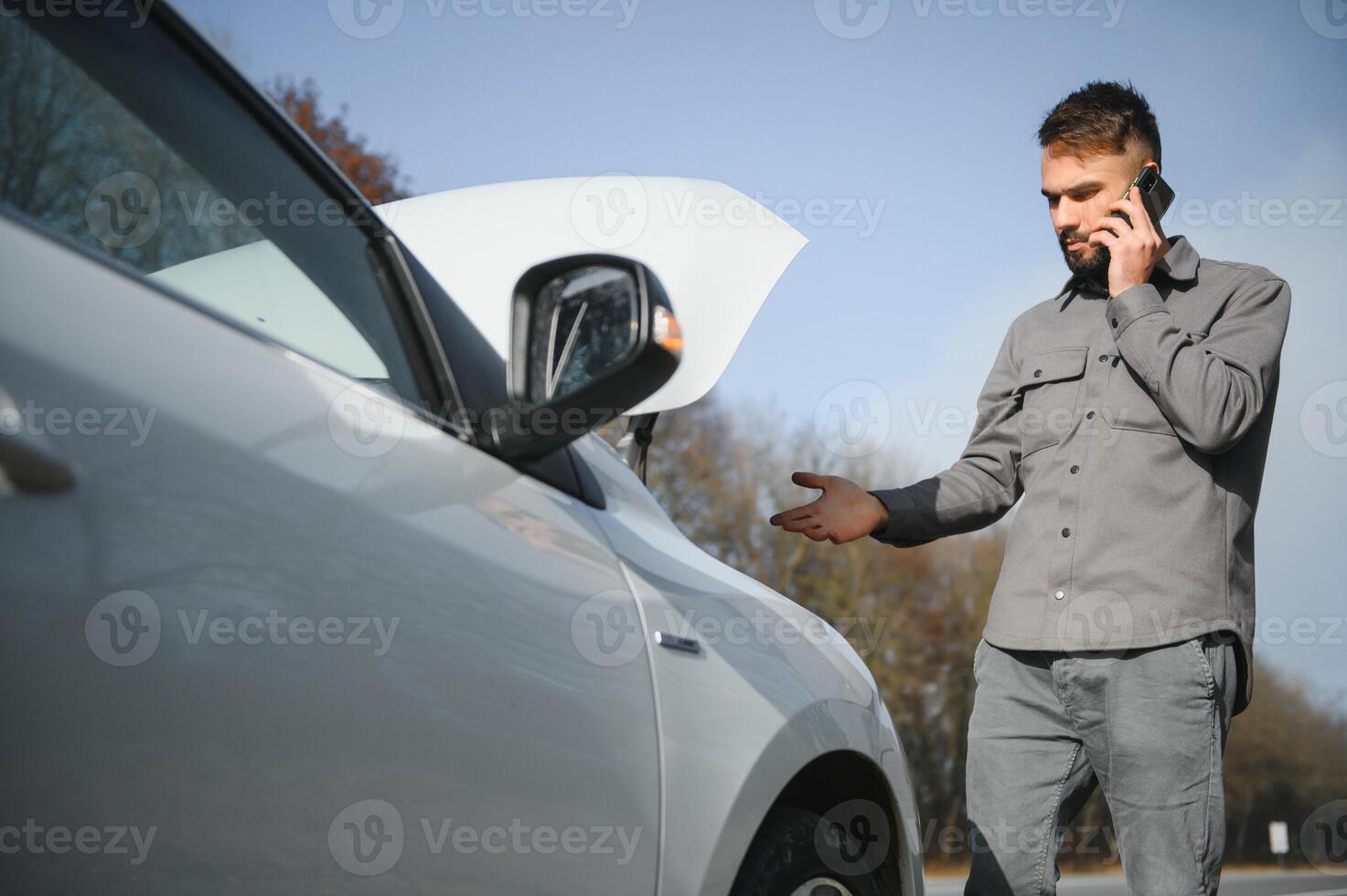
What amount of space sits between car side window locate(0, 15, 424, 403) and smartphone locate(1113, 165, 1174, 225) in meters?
1.83

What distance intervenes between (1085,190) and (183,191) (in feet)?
6.79

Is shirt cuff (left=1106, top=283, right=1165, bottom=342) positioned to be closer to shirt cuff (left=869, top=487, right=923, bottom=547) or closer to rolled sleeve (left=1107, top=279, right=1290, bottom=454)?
rolled sleeve (left=1107, top=279, right=1290, bottom=454)

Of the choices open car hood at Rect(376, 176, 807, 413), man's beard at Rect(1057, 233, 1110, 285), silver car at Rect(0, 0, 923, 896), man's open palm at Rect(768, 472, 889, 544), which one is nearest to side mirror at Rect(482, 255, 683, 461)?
silver car at Rect(0, 0, 923, 896)

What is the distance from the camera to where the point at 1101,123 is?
2717 mm

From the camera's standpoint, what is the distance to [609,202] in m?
2.36

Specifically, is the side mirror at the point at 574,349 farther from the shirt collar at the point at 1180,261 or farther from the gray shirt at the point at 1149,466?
the shirt collar at the point at 1180,261

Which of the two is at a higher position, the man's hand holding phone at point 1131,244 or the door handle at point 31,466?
the man's hand holding phone at point 1131,244

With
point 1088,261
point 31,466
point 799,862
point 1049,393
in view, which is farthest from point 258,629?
point 1088,261

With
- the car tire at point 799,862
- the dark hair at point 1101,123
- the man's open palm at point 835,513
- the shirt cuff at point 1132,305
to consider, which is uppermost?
the dark hair at point 1101,123

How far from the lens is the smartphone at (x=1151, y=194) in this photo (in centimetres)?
266

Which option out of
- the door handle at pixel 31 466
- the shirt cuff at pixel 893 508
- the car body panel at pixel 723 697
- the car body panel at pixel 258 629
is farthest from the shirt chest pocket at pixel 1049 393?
the door handle at pixel 31 466

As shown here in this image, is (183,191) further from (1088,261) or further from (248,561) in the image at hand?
(1088,261)

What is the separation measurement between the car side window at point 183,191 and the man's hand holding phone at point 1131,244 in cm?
170

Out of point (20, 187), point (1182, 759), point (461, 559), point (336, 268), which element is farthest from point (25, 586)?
point (1182, 759)
